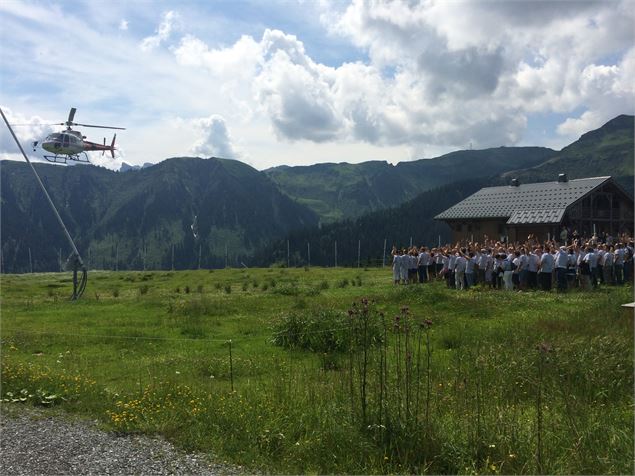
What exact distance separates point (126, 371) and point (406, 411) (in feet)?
24.6

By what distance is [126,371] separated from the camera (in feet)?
42.3

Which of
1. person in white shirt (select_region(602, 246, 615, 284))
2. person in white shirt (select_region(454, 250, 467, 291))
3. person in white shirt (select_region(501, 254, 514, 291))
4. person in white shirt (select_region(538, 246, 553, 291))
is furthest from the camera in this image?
person in white shirt (select_region(454, 250, 467, 291))

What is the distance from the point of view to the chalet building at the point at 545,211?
4834 centimetres

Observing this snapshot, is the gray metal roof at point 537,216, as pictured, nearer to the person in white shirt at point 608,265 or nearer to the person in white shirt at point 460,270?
the person in white shirt at point 608,265

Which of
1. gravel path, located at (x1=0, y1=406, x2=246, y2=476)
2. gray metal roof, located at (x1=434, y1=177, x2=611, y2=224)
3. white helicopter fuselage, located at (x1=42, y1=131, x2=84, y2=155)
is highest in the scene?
white helicopter fuselage, located at (x1=42, y1=131, x2=84, y2=155)

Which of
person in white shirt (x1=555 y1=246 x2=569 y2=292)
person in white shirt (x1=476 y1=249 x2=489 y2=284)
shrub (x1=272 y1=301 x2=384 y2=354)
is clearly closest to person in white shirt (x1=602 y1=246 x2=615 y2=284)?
person in white shirt (x1=555 y1=246 x2=569 y2=292)

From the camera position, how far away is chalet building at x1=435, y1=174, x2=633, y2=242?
48.3 m

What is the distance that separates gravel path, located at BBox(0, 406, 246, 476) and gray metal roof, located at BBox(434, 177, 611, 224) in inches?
1720

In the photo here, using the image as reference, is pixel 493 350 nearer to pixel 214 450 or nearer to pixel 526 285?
pixel 214 450

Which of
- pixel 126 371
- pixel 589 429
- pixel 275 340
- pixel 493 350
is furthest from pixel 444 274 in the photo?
pixel 589 429

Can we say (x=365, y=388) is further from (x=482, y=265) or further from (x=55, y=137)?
(x=55, y=137)

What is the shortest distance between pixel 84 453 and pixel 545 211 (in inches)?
1837

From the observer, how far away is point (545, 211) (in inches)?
1909

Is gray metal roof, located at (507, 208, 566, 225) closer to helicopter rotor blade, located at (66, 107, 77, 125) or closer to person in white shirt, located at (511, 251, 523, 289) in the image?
person in white shirt, located at (511, 251, 523, 289)
